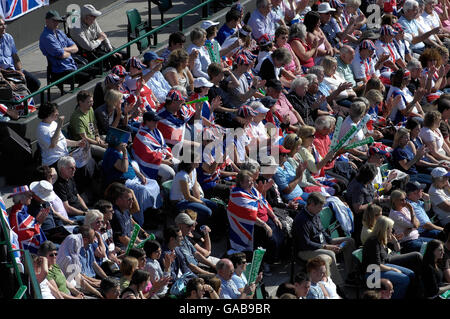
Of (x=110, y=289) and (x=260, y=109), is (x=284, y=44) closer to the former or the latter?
(x=260, y=109)

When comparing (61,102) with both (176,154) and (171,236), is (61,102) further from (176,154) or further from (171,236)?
(171,236)

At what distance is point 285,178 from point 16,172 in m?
3.42

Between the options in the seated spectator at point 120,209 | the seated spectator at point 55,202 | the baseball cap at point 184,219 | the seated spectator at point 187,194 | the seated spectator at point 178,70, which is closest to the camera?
the seated spectator at point 55,202

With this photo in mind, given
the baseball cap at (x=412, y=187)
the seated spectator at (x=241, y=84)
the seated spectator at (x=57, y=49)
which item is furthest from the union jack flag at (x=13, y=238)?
the baseball cap at (x=412, y=187)

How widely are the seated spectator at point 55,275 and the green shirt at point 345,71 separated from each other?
7528 millimetres

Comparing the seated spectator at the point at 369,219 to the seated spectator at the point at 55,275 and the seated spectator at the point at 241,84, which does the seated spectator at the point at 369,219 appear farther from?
the seated spectator at the point at 55,275

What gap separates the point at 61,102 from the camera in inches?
552

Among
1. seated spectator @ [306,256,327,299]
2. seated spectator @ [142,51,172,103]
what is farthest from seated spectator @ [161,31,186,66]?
seated spectator @ [306,256,327,299]

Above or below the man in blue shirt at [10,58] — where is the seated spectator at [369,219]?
below

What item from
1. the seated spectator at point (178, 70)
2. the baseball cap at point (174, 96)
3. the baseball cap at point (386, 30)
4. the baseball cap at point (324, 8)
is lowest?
the baseball cap at point (386, 30)

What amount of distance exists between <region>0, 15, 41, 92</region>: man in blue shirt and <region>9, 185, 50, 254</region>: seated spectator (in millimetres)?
3263

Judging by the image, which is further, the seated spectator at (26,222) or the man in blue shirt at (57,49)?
the man in blue shirt at (57,49)

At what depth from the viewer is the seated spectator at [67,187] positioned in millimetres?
12242
